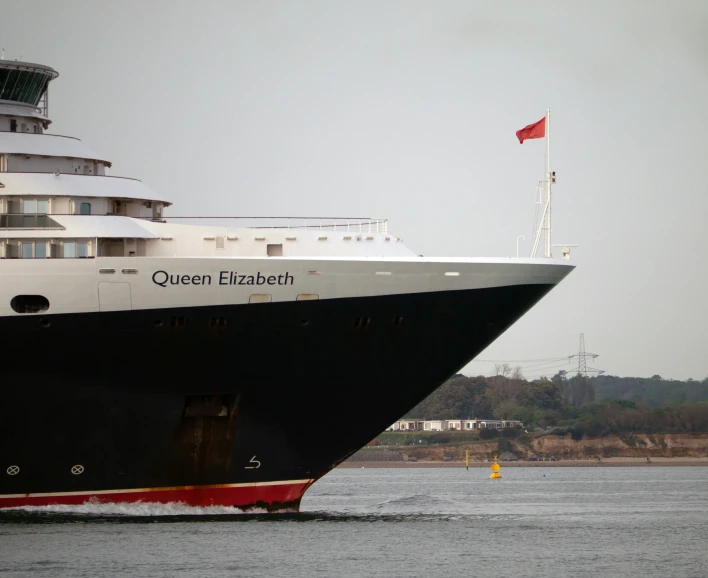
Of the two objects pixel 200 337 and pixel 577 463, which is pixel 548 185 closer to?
pixel 200 337

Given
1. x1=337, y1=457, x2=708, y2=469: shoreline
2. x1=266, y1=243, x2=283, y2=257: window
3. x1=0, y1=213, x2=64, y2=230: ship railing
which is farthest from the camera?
x1=337, y1=457, x2=708, y2=469: shoreline

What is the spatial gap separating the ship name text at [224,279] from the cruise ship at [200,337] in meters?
0.04

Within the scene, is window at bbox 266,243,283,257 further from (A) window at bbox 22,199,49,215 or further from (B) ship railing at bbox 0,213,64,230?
(A) window at bbox 22,199,49,215

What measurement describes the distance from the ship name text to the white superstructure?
0.10ft

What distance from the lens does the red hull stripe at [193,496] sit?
133ft

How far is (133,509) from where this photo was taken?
40875mm

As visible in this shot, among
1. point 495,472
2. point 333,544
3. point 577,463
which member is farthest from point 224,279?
point 577,463

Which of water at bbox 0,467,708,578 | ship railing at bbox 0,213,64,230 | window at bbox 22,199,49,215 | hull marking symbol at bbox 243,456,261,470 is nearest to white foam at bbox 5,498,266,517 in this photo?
water at bbox 0,467,708,578

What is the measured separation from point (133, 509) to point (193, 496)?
73.0 inches

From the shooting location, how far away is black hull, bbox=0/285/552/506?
3947 cm

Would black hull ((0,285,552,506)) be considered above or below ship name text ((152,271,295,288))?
below

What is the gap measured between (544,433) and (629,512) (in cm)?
12539

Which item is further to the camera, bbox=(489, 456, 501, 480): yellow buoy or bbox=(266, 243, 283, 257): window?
bbox=(489, 456, 501, 480): yellow buoy

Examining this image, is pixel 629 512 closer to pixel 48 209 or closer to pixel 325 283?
pixel 325 283
